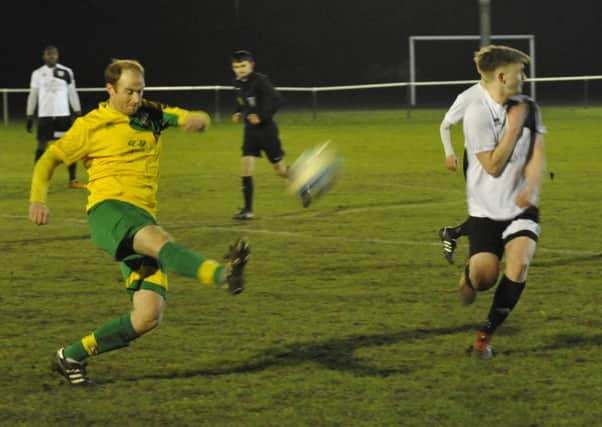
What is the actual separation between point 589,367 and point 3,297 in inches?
188

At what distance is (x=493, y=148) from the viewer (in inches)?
291

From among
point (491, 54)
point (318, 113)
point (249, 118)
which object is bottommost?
point (318, 113)

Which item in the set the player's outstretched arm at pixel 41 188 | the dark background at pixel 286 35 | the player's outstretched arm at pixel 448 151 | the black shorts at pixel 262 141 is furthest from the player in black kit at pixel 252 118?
the dark background at pixel 286 35

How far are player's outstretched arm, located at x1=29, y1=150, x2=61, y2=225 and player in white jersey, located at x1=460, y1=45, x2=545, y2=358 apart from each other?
7.86 ft

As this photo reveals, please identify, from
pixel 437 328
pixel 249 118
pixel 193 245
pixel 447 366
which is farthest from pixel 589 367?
pixel 249 118

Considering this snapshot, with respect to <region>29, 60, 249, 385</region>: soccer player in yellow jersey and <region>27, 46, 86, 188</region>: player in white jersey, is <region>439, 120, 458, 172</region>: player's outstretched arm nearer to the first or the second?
<region>29, 60, 249, 385</region>: soccer player in yellow jersey

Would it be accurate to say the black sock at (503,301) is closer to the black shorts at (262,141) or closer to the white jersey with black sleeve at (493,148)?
the white jersey with black sleeve at (493,148)

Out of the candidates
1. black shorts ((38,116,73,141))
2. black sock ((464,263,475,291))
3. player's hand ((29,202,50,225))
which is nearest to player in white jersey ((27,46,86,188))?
black shorts ((38,116,73,141))

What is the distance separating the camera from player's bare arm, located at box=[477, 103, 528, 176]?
287 inches

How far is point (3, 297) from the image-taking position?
1001cm

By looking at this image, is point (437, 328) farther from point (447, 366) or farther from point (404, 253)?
point (404, 253)

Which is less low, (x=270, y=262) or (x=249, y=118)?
(x=249, y=118)

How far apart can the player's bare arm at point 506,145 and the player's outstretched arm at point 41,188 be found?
95.1 inches

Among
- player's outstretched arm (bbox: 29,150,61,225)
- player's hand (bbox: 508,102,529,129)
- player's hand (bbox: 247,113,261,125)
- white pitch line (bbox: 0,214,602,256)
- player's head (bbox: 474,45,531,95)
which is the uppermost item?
player's head (bbox: 474,45,531,95)
